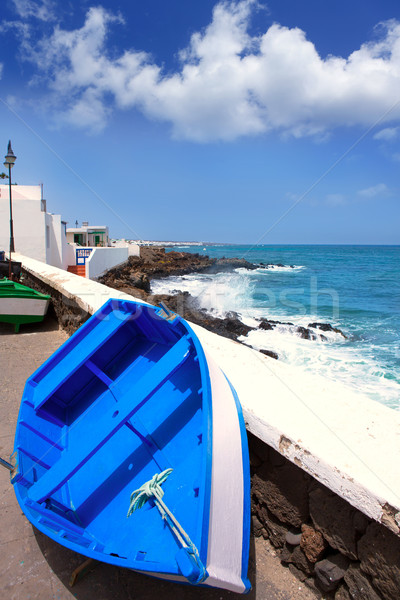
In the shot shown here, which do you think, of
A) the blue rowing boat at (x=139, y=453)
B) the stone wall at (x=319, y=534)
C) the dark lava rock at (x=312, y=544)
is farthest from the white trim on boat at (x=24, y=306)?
the dark lava rock at (x=312, y=544)

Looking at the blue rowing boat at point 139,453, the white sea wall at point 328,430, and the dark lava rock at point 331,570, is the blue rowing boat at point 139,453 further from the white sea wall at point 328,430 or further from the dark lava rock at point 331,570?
the dark lava rock at point 331,570

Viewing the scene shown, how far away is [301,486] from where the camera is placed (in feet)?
6.66

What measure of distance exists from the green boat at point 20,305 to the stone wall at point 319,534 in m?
5.75

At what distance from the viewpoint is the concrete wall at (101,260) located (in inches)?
710

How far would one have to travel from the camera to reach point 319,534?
1916 mm

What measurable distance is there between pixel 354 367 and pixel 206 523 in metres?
7.89

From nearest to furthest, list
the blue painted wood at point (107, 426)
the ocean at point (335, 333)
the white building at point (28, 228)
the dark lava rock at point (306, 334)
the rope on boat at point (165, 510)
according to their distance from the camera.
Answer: the rope on boat at point (165, 510)
the blue painted wood at point (107, 426)
the ocean at point (335, 333)
the dark lava rock at point (306, 334)
the white building at point (28, 228)

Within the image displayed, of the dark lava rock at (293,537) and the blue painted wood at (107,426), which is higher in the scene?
the blue painted wood at (107,426)

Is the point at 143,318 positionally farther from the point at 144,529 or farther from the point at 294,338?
the point at 294,338

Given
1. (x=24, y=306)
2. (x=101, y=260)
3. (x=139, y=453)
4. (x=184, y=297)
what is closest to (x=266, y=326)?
(x=184, y=297)

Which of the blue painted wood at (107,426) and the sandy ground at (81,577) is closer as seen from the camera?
the sandy ground at (81,577)

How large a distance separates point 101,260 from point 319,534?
64.4 ft

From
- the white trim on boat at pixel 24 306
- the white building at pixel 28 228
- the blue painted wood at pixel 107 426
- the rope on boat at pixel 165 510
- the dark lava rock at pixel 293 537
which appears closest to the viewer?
the rope on boat at pixel 165 510

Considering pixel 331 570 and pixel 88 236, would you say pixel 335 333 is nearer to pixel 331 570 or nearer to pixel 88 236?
pixel 331 570
